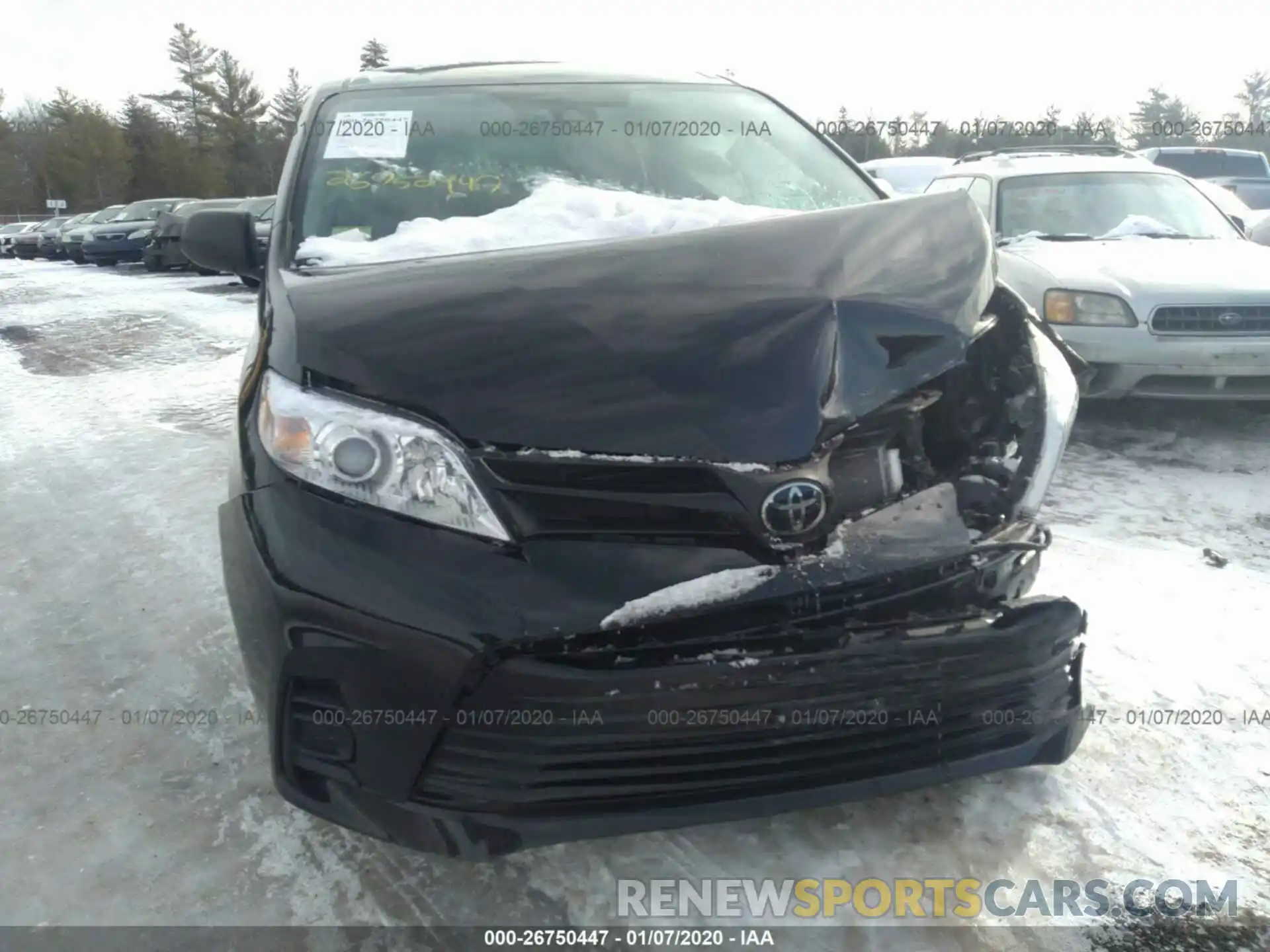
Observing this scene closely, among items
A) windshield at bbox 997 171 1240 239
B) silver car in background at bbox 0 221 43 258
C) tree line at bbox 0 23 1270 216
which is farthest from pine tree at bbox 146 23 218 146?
windshield at bbox 997 171 1240 239

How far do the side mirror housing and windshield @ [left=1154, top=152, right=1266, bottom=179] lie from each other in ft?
37.0

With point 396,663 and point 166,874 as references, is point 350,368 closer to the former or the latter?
point 396,663

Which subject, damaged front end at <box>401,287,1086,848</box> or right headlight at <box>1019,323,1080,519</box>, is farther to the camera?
right headlight at <box>1019,323,1080,519</box>

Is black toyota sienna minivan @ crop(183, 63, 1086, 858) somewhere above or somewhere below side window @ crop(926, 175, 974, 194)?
below

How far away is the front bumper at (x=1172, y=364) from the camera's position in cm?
430

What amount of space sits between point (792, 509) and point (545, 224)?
118 cm

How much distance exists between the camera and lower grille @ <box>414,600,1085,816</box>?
57.9 inches

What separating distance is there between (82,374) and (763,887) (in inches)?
289

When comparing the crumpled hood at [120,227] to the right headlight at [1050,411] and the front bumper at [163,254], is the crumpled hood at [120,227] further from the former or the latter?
the right headlight at [1050,411]

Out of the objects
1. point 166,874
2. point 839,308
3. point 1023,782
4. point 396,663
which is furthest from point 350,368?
point 1023,782

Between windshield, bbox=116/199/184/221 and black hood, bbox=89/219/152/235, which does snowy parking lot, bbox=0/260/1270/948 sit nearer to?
black hood, bbox=89/219/152/235

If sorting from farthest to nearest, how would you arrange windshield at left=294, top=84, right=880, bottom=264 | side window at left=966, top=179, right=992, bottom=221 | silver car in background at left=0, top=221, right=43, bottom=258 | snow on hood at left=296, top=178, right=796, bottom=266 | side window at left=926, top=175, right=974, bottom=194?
1. silver car in background at left=0, top=221, right=43, bottom=258
2. side window at left=926, top=175, right=974, bottom=194
3. side window at left=966, top=179, right=992, bottom=221
4. windshield at left=294, top=84, right=880, bottom=264
5. snow on hood at left=296, top=178, right=796, bottom=266

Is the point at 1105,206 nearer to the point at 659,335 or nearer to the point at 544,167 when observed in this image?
the point at 544,167

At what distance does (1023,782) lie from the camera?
2117 millimetres
